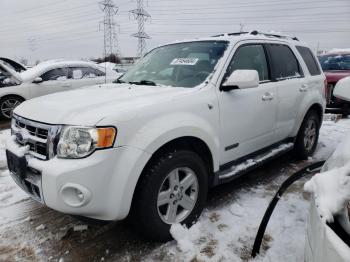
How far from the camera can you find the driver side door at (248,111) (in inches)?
125

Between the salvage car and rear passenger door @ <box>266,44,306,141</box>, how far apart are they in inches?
84.8

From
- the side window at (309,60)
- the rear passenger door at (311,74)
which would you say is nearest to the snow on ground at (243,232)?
the rear passenger door at (311,74)

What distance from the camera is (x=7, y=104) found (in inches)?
322

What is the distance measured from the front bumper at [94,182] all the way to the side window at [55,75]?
675 cm

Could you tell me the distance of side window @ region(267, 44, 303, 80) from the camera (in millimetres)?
4016

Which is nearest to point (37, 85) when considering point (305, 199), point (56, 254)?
point (56, 254)

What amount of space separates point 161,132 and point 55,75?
22.8 ft

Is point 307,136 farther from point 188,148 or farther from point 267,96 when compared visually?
point 188,148

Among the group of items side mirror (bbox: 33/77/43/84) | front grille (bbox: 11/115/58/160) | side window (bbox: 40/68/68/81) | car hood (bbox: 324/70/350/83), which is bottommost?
side mirror (bbox: 33/77/43/84)

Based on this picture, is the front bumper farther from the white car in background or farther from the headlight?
the white car in background

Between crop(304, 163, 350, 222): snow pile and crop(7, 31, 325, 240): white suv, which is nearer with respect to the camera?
crop(304, 163, 350, 222): snow pile

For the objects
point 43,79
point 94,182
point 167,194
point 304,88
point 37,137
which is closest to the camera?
point 94,182

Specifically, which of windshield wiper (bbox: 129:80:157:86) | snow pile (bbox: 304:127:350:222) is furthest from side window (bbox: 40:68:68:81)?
snow pile (bbox: 304:127:350:222)

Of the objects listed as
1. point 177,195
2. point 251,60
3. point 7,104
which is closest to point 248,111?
point 251,60
